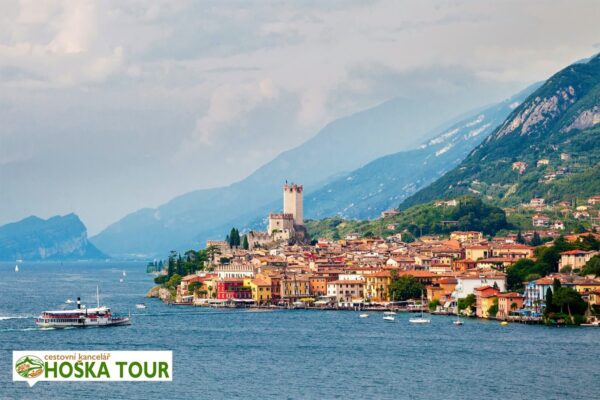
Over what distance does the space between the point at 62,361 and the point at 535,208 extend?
380 feet

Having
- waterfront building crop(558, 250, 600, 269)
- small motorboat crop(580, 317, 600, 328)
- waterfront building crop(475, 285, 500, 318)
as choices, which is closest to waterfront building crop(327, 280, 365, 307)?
waterfront building crop(558, 250, 600, 269)

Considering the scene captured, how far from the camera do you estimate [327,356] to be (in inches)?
2477

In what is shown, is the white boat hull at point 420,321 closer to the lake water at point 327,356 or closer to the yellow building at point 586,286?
the lake water at point 327,356

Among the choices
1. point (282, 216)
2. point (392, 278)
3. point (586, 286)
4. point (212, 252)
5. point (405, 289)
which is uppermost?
point (282, 216)

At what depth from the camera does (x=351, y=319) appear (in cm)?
8638

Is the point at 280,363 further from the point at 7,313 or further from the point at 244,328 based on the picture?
the point at 7,313

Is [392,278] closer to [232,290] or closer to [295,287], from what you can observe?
[295,287]

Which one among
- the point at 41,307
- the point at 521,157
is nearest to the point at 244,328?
the point at 41,307

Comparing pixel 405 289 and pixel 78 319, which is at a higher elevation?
pixel 405 289

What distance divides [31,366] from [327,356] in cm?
2095

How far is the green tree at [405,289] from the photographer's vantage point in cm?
9812

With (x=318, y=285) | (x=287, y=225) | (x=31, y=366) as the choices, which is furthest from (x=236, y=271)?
(x=31, y=366)

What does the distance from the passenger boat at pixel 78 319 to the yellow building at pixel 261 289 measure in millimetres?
23458

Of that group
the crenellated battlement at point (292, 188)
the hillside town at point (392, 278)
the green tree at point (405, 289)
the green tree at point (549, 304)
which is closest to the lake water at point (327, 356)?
the green tree at point (549, 304)
